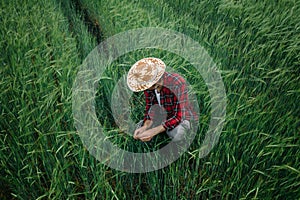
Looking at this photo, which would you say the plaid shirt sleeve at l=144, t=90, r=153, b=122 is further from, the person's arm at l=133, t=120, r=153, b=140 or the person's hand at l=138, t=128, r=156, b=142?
the person's hand at l=138, t=128, r=156, b=142

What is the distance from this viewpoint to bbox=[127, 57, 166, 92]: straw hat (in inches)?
51.7

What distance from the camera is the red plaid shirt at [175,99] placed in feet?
4.70

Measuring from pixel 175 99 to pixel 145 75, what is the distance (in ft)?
0.85

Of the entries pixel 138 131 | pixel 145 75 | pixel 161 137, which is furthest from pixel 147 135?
pixel 145 75

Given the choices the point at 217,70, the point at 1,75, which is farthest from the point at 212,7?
the point at 1,75

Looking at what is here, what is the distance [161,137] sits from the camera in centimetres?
159

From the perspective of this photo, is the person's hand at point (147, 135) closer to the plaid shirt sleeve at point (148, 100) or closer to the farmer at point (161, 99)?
the farmer at point (161, 99)

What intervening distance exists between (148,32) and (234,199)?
1637 mm

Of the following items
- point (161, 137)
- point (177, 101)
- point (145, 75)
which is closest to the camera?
point (145, 75)

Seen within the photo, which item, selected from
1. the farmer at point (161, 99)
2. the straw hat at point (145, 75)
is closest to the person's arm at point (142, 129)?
the farmer at point (161, 99)

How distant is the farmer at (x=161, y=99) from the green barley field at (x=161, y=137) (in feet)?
0.31

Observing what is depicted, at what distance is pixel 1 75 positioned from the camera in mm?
1877

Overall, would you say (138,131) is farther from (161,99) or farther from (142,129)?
(161,99)

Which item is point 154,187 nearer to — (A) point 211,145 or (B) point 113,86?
(A) point 211,145
